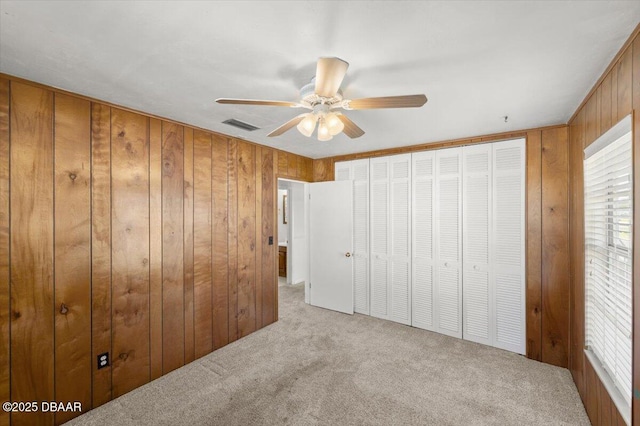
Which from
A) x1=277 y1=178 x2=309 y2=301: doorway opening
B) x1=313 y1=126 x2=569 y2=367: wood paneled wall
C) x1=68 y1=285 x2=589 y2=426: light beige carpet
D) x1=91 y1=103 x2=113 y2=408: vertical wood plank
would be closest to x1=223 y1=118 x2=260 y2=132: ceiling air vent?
x1=91 y1=103 x2=113 y2=408: vertical wood plank

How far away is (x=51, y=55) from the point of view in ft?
4.96

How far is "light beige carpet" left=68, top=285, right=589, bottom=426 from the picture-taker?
6.63ft

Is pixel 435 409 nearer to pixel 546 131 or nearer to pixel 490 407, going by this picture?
pixel 490 407

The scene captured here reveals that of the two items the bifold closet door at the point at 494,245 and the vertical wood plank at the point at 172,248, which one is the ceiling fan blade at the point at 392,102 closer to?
the vertical wood plank at the point at 172,248

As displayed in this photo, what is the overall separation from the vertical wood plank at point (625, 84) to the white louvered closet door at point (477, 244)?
1594mm

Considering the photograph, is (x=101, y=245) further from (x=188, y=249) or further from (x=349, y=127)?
(x=349, y=127)

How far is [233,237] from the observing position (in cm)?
316

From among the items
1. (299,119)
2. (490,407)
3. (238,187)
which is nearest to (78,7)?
(299,119)

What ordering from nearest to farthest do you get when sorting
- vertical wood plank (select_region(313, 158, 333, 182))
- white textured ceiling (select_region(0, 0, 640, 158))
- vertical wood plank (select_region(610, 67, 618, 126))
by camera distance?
1. white textured ceiling (select_region(0, 0, 640, 158))
2. vertical wood plank (select_region(610, 67, 618, 126))
3. vertical wood plank (select_region(313, 158, 333, 182))

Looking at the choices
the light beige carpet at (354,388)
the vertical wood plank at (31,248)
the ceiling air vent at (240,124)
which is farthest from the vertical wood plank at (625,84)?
the vertical wood plank at (31,248)

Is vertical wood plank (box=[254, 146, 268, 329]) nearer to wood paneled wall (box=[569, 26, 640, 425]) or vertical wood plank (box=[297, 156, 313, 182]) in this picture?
vertical wood plank (box=[297, 156, 313, 182])

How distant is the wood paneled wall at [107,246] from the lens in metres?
1.79

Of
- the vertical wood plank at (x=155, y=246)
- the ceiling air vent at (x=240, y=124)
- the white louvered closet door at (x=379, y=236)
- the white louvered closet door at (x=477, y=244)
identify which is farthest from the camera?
the white louvered closet door at (x=379, y=236)

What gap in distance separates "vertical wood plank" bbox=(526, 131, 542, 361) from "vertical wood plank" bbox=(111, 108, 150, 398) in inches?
145
